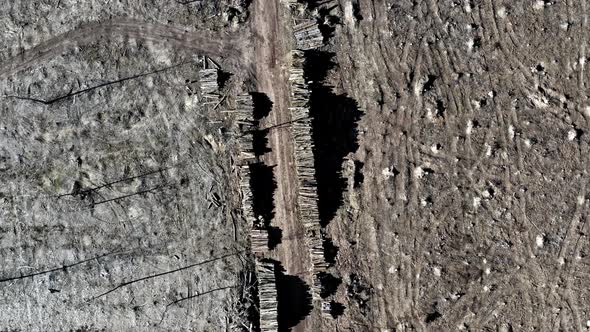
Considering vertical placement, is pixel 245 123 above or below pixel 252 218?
above

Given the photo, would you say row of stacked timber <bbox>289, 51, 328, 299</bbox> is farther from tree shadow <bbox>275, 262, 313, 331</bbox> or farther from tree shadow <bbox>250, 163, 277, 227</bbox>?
tree shadow <bbox>250, 163, 277, 227</bbox>

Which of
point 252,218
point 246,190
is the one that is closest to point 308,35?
point 246,190

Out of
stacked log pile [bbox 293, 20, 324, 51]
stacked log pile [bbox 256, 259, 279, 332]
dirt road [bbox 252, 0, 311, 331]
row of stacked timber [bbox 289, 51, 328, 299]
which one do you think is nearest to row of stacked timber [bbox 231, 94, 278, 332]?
stacked log pile [bbox 256, 259, 279, 332]

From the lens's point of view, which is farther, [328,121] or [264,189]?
[264,189]

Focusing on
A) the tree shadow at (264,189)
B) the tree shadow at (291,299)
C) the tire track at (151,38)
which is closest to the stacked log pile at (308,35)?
the tire track at (151,38)

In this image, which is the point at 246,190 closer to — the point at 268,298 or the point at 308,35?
the point at 268,298
